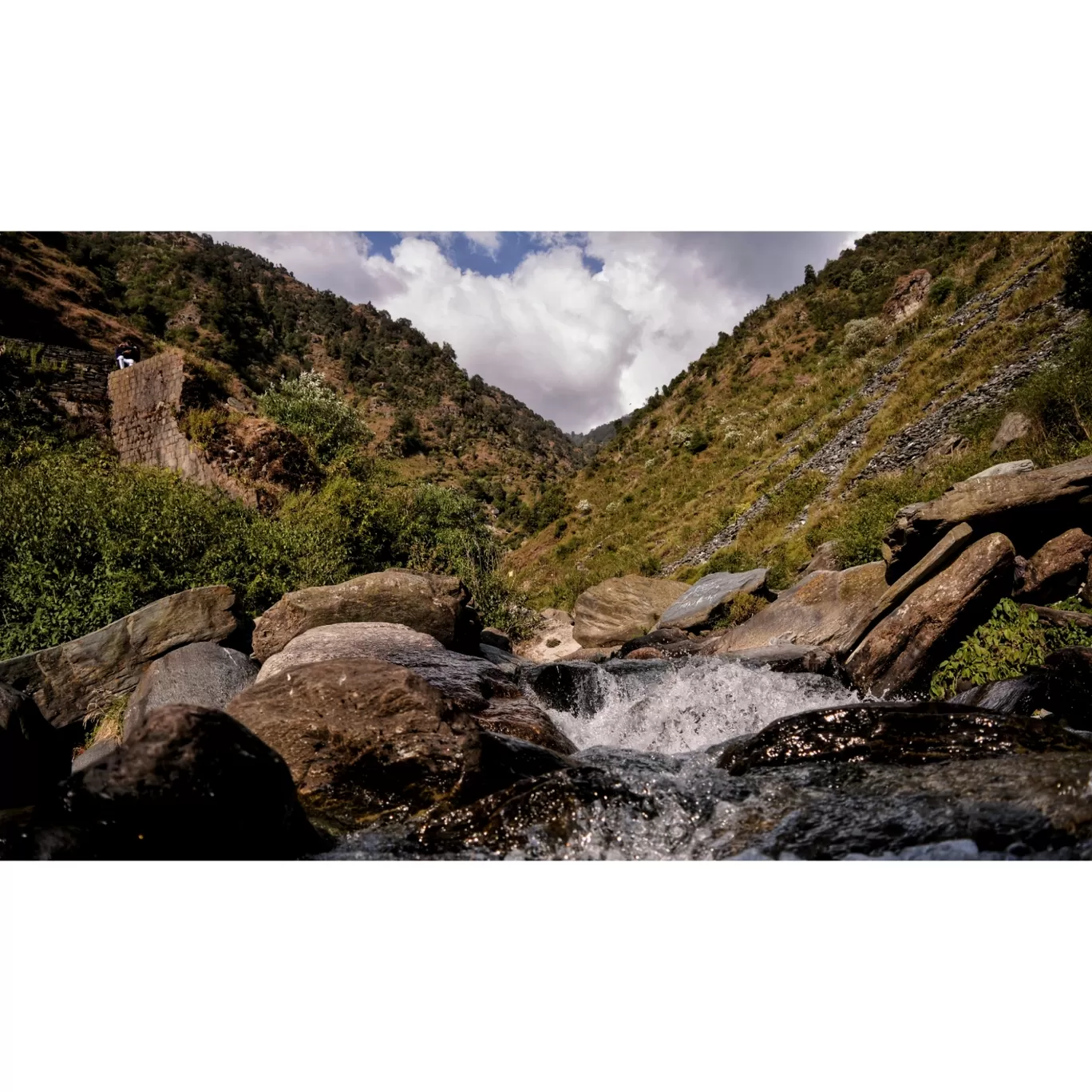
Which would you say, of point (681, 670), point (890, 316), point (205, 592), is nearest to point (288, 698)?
point (205, 592)

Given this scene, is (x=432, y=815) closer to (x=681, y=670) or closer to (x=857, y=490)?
(x=681, y=670)

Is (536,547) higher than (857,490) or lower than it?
higher

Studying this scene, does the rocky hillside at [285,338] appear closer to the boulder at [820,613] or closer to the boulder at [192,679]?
the boulder at [192,679]

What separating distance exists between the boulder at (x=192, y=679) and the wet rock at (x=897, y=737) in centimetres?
648

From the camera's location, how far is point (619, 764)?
527 cm

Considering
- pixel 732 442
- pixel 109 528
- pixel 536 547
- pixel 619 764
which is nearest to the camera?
pixel 619 764

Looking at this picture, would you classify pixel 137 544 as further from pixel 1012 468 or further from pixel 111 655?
pixel 1012 468

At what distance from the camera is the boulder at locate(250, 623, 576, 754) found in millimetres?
6820

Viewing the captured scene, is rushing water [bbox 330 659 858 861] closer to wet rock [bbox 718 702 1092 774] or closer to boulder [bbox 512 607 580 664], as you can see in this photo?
wet rock [bbox 718 702 1092 774]

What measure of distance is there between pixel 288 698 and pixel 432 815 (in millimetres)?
1865

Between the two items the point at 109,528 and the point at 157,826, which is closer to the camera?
the point at 157,826

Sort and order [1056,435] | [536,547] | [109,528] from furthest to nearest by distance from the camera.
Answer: [536,547] < [1056,435] < [109,528]

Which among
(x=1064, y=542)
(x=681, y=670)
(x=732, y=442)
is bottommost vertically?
(x=681, y=670)
